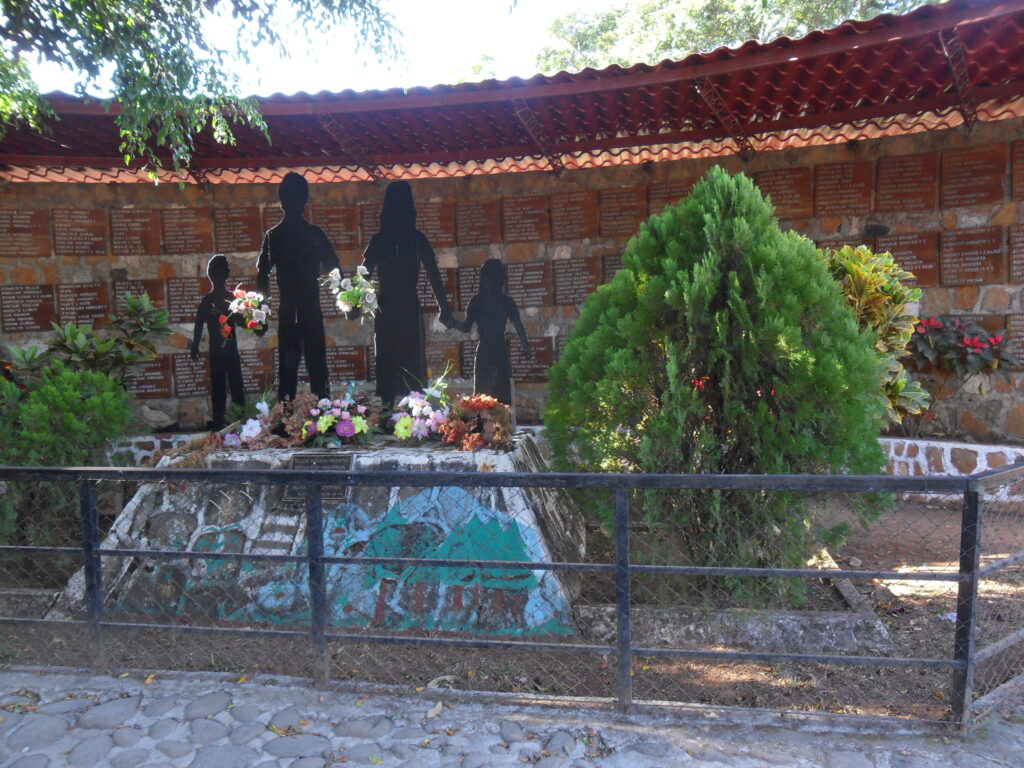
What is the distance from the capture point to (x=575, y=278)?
7160mm

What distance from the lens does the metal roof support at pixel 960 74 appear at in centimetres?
474

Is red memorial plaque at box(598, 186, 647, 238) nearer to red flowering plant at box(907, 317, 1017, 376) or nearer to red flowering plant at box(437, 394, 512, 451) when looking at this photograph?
red flowering plant at box(907, 317, 1017, 376)

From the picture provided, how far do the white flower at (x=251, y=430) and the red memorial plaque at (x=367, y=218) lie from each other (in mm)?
3426

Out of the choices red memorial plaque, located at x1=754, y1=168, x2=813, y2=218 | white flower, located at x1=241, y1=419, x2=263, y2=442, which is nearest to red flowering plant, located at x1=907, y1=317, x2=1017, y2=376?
red memorial plaque, located at x1=754, y1=168, x2=813, y2=218

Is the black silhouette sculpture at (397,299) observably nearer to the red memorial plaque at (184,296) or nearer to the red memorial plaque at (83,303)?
the red memorial plaque at (184,296)

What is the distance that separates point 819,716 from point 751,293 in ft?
5.85

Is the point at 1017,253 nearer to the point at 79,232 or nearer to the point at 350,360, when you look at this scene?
the point at 350,360

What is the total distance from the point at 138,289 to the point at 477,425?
4.93m

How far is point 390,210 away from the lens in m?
5.36

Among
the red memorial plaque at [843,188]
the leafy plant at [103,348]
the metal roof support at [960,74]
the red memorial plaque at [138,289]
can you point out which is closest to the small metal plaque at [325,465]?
the leafy plant at [103,348]

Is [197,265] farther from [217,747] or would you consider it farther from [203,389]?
[217,747]

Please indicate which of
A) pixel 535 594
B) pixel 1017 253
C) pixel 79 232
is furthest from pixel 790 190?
pixel 79 232

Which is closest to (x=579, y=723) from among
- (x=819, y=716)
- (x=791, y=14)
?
(x=819, y=716)

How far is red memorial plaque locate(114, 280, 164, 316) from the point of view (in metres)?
7.37
